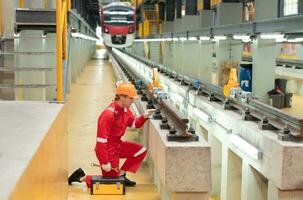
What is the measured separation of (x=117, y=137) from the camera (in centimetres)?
551

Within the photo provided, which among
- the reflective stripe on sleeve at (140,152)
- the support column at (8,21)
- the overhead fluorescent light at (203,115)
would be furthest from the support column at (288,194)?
the support column at (8,21)

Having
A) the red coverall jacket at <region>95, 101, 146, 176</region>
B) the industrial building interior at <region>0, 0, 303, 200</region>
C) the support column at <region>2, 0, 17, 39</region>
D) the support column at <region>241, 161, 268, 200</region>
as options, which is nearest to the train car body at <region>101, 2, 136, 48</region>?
the industrial building interior at <region>0, 0, 303, 200</region>

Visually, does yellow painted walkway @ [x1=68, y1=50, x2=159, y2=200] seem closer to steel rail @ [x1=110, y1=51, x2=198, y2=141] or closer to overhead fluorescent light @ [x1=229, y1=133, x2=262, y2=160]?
steel rail @ [x1=110, y1=51, x2=198, y2=141]

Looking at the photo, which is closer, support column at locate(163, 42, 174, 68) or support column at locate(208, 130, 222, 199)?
support column at locate(208, 130, 222, 199)

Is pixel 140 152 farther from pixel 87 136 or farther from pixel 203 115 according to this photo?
pixel 87 136

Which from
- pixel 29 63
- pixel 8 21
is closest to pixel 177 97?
pixel 29 63

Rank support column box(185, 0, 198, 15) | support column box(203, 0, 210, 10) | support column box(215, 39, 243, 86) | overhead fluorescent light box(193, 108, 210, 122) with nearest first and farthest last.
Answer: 1. overhead fluorescent light box(193, 108, 210, 122)
2. support column box(215, 39, 243, 86)
3. support column box(203, 0, 210, 10)
4. support column box(185, 0, 198, 15)

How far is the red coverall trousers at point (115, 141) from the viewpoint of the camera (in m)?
5.34

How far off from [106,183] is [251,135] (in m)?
1.62

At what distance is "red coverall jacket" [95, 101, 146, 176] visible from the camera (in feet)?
17.5

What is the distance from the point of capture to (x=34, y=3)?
884 centimetres

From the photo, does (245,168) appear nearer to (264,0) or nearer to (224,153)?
(224,153)

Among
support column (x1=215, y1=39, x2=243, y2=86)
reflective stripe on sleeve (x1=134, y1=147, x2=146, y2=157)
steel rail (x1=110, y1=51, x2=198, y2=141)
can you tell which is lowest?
reflective stripe on sleeve (x1=134, y1=147, x2=146, y2=157)

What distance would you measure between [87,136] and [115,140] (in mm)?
3413
